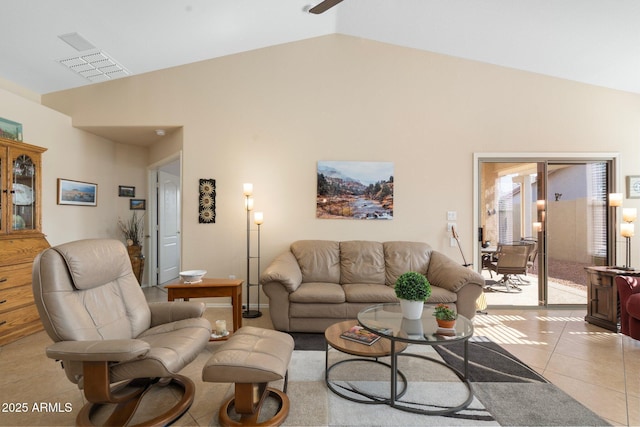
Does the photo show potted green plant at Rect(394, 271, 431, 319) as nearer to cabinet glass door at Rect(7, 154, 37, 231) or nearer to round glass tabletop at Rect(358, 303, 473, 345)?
round glass tabletop at Rect(358, 303, 473, 345)

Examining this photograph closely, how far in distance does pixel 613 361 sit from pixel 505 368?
3.34ft

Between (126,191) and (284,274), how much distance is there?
3668 mm

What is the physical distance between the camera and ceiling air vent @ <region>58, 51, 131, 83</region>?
363cm

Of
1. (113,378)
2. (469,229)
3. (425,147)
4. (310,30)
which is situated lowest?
(113,378)

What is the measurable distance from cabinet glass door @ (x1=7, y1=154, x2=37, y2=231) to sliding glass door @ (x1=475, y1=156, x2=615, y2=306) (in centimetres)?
544

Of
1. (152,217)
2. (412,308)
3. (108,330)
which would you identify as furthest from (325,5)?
(152,217)

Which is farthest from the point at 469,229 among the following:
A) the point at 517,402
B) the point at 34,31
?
the point at 34,31

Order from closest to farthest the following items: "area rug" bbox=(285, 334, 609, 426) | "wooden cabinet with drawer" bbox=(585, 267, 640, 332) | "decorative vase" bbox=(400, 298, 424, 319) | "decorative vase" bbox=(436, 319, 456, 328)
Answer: "area rug" bbox=(285, 334, 609, 426)
"decorative vase" bbox=(436, 319, 456, 328)
"decorative vase" bbox=(400, 298, 424, 319)
"wooden cabinet with drawer" bbox=(585, 267, 640, 332)

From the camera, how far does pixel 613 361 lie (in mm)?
2703

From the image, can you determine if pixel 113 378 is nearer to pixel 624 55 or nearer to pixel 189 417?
pixel 189 417

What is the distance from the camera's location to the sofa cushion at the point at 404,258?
388cm

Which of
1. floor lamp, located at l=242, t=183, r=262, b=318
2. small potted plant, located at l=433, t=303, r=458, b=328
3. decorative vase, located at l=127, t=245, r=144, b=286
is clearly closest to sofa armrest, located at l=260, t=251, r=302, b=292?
floor lamp, located at l=242, t=183, r=262, b=318

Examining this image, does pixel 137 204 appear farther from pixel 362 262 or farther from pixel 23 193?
pixel 362 262

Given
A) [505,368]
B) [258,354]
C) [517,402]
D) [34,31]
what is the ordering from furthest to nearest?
[34,31]
[505,368]
[517,402]
[258,354]
